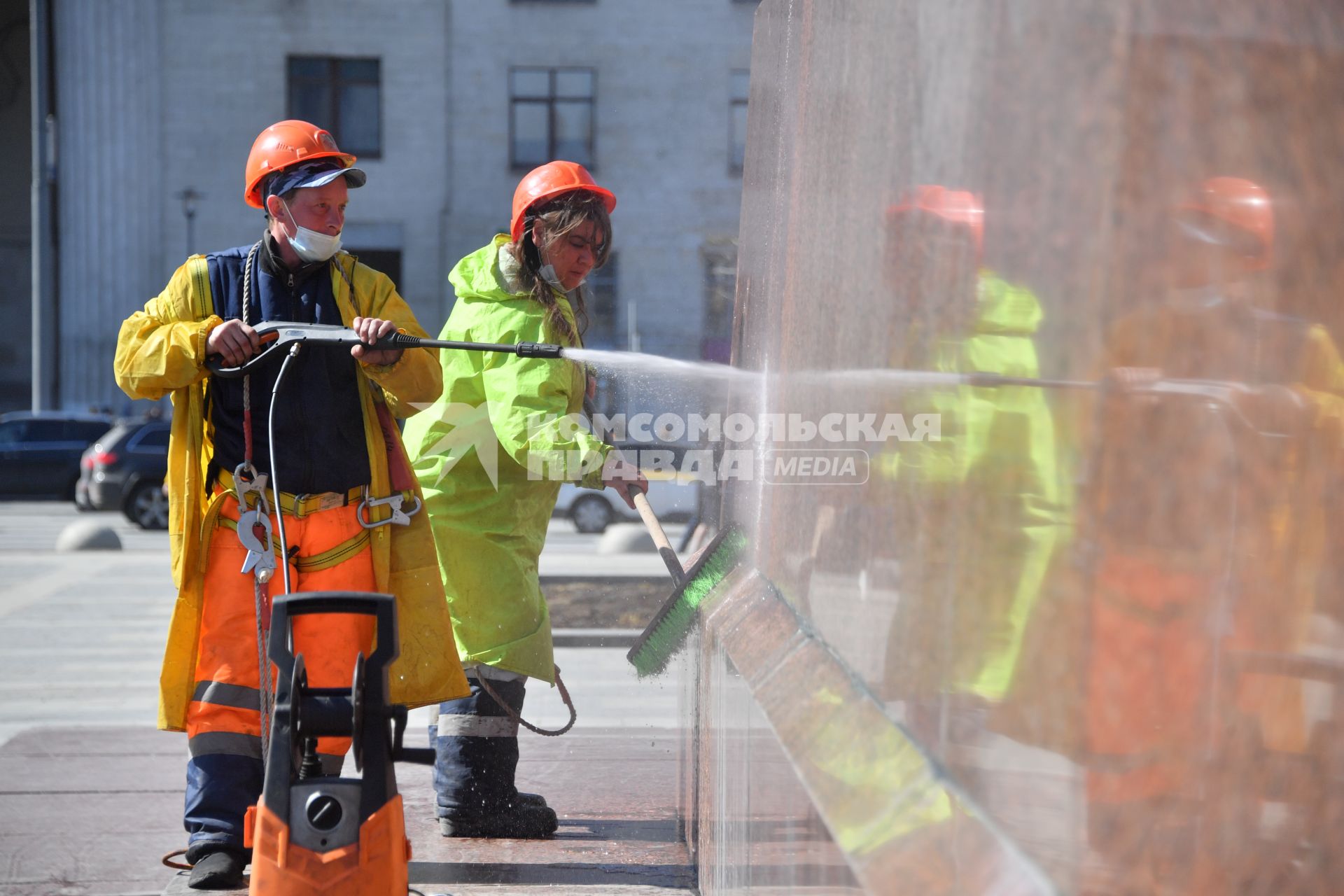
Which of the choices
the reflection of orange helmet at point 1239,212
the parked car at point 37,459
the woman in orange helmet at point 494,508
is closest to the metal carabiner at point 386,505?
the woman in orange helmet at point 494,508

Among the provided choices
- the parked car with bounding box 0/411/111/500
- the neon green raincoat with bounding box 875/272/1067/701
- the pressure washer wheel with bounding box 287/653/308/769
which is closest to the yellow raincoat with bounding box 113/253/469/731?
→ the pressure washer wheel with bounding box 287/653/308/769

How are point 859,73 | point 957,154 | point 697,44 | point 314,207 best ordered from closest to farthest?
point 957,154 < point 859,73 < point 314,207 < point 697,44

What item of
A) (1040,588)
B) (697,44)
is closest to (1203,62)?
(1040,588)

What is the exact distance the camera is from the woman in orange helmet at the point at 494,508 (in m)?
3.80

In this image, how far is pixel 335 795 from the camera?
7.67 ft

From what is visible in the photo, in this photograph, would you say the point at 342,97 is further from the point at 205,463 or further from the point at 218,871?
the point at 218,871

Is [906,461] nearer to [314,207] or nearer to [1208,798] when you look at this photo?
[1208,798]

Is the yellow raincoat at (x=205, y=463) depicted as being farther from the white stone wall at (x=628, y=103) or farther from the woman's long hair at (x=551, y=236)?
the white stone wall at (x=628, y=103)

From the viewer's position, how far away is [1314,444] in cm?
78

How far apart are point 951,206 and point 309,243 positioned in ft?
8.26

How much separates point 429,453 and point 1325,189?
10.8 feet

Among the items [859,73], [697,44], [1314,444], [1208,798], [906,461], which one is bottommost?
[1208,798]

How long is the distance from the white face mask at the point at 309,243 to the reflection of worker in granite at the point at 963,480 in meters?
2.31

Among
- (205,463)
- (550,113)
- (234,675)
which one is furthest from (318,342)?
(550,113)
